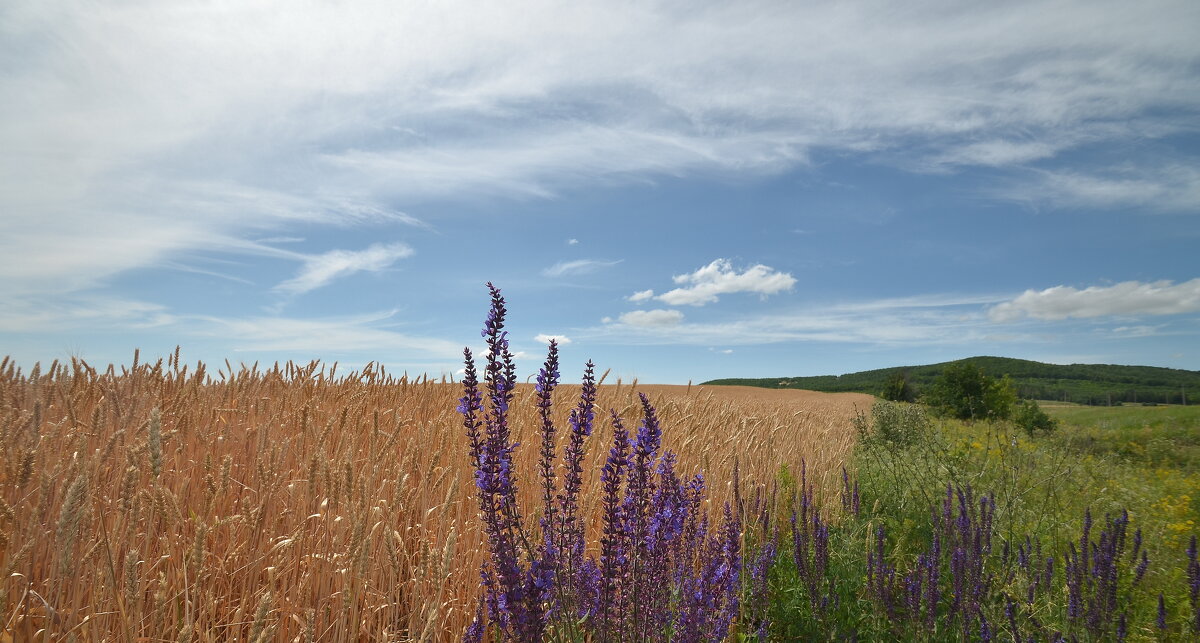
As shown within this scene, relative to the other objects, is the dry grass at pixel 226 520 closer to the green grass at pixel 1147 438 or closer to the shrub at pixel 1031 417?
the green grass at pixel 1147 438

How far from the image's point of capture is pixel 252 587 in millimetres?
2359

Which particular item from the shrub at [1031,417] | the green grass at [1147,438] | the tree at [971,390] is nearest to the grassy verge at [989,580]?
the green grass at [1147,438]

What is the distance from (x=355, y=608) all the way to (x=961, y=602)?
2989 millimetres

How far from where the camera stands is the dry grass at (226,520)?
198cm

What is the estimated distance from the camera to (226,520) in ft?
6.99

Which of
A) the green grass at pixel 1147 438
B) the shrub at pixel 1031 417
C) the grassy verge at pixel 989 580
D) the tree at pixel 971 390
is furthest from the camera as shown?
the tree at pixel 971 390

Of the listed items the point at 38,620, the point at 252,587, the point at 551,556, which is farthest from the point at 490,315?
the point at 38,620

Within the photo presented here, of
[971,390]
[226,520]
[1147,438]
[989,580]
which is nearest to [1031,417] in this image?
[1147,438]

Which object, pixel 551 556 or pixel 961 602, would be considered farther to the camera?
pixel 961 602

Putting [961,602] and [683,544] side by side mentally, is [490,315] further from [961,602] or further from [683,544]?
[961,602]

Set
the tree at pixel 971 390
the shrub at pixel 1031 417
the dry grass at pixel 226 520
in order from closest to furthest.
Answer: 1. the dry grass at pixel 226 520
2. the shrub at pixel 1031 417
3. the tree at pixel 971 390

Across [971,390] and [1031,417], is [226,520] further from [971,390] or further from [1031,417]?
[971,390]

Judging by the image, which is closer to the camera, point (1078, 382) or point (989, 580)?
point (989, 580)

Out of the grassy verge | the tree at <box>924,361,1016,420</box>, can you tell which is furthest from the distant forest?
the grassy verge
